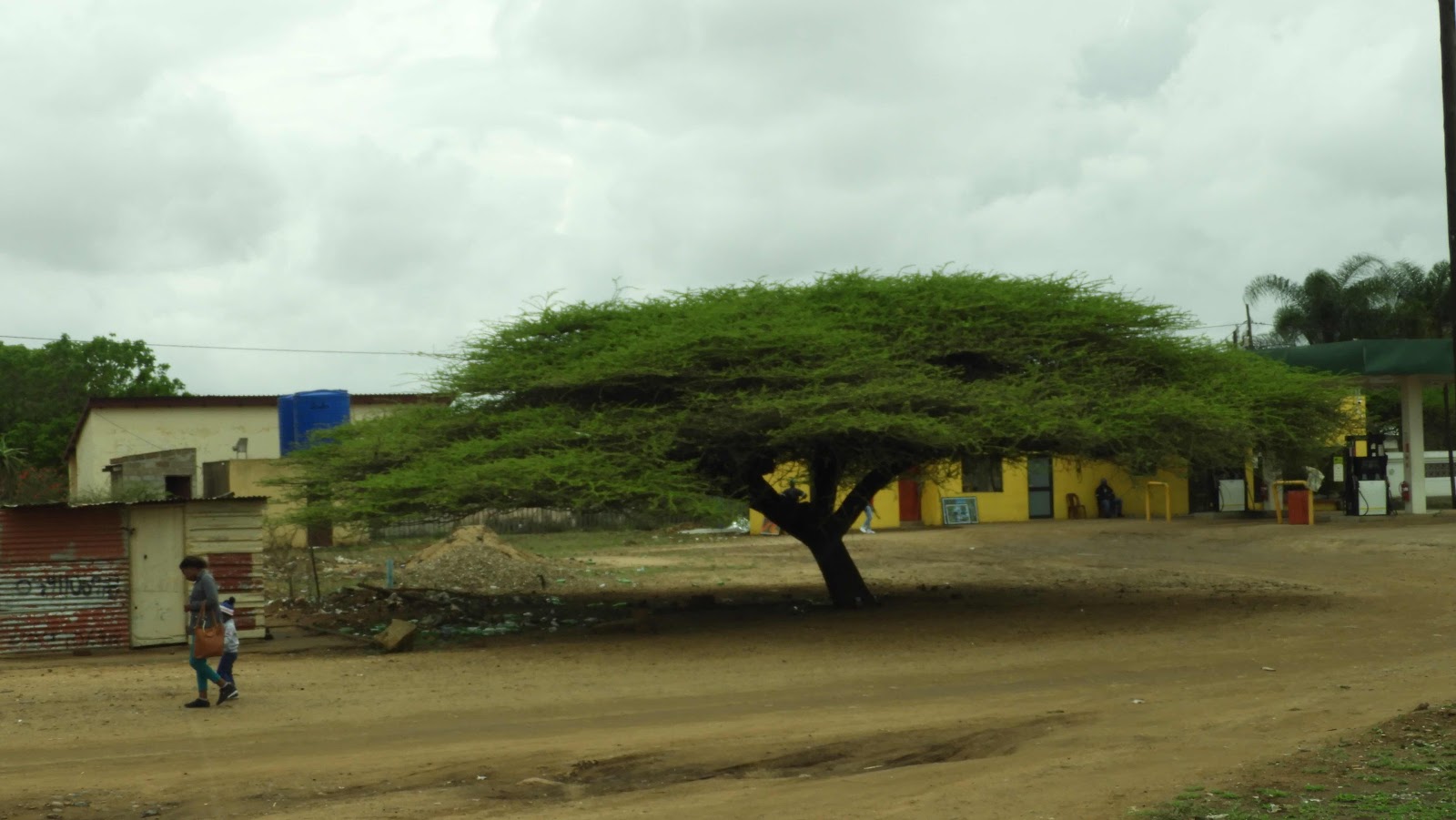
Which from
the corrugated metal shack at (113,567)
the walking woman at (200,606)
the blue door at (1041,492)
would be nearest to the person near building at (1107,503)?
the blue door at (1041,492)

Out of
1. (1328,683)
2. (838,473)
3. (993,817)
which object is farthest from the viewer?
(838,473)

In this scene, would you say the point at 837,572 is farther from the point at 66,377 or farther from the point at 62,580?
the point at 66,377

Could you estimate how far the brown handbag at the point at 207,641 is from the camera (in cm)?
1284

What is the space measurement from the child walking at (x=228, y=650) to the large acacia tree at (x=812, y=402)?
451cm

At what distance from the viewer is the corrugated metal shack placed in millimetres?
17625

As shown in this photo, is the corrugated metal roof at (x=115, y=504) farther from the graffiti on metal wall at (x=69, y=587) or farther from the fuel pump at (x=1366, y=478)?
the fuel pump at (x=1366, y=478)

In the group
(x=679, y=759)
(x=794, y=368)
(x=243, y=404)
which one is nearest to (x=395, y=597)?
(x=794, y=368)

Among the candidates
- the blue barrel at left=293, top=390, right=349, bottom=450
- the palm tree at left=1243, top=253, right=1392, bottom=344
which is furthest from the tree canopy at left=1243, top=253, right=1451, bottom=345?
the blue barrel at left=293, top=390, right=349, bottom=450

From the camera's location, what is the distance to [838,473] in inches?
816

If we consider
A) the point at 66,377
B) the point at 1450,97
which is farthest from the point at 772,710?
the point at 66,377

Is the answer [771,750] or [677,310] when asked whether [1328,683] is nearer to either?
[771,750]

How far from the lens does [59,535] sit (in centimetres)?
1773

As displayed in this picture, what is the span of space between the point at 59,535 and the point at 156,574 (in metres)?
1.27

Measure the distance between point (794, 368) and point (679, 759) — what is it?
31.0 feet
